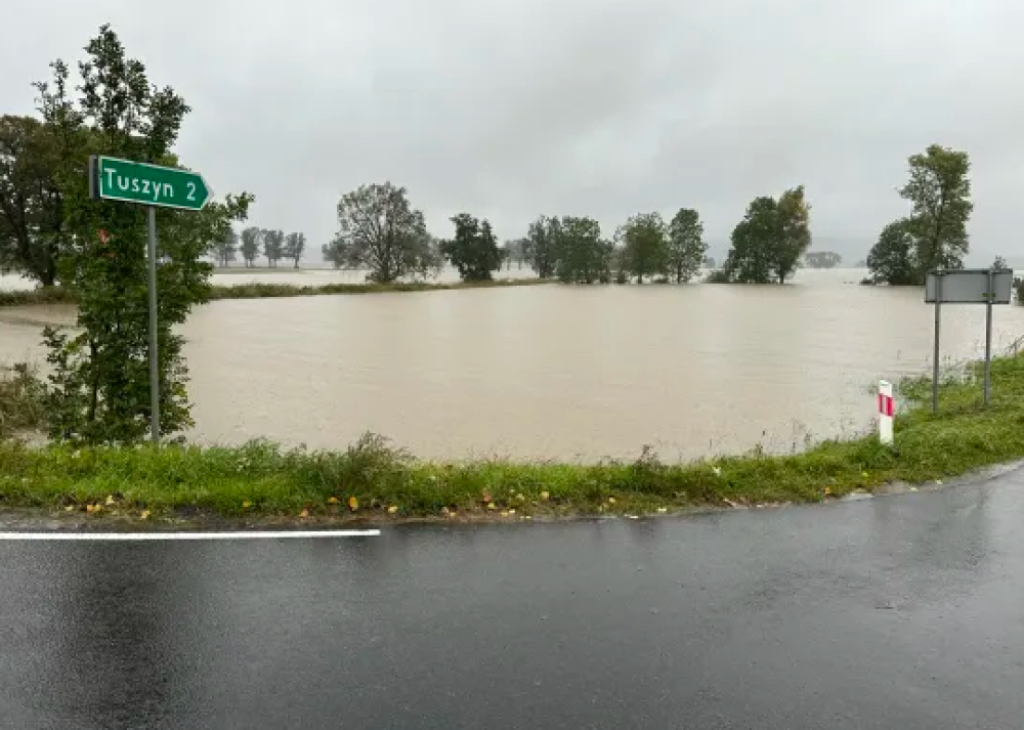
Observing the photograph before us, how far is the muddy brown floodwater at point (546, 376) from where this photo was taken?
10.9 m

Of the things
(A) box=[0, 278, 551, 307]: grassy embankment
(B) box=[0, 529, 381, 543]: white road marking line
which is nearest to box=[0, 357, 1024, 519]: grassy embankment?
(B) box=[0, 529, 381, 543]: white road marking line

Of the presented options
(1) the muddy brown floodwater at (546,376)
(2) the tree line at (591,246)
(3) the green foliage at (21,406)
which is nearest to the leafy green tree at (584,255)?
(2) the tree line at (591,246)

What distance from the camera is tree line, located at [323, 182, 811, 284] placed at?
77.6 metres

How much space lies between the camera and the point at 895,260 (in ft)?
247

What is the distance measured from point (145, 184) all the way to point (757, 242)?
84645 millimetres

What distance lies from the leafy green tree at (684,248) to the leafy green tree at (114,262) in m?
87.1

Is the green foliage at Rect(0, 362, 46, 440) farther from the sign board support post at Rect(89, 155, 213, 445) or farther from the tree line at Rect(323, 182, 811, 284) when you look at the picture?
the tree line at Rect(323, 182, 811, 284)

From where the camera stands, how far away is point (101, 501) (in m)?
5.01

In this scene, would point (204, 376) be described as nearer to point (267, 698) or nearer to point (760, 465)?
point (760, 465)

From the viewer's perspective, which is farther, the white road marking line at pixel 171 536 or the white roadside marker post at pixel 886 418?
the white roadside marker post at pixel 886 418

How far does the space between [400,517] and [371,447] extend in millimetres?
1174

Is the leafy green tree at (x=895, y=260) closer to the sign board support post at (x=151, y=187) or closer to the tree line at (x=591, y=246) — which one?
the tree line at (x=591, y=246)

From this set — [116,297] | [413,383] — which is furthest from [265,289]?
[116,297]

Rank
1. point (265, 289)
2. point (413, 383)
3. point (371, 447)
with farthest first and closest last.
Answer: point (265, 289) < point (413, 383) < point (371, 447)
